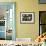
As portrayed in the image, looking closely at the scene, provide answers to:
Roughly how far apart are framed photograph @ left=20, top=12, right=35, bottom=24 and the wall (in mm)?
110

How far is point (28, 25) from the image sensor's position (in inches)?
200

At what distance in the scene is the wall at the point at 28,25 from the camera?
5.04 meters

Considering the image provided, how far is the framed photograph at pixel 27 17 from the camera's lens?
5054 millimetres

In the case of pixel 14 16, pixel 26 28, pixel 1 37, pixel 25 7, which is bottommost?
pixel 1 37

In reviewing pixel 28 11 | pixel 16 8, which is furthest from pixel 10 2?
pixel 28 11

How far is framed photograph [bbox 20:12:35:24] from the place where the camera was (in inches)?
199

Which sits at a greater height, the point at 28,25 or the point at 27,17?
the point at 27,17

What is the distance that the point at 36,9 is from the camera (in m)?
5.04

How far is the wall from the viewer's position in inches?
198

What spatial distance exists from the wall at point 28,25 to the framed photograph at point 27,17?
0.11 metres

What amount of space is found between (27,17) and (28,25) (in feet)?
0.96

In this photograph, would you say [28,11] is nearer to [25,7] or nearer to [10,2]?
[25,7]

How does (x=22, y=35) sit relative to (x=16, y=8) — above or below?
→ below

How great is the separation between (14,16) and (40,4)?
103 cm
